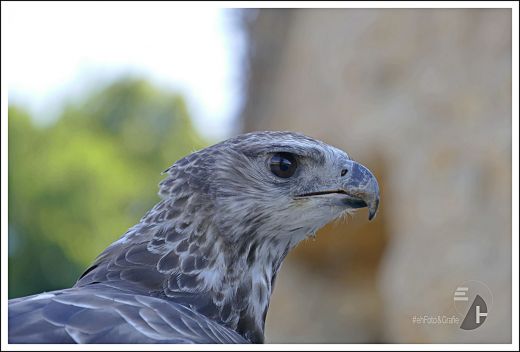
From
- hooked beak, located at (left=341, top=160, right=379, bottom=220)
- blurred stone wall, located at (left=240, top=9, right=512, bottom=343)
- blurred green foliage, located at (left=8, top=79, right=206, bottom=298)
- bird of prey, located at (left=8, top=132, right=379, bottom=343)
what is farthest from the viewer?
blurred green foliage, located at (left=8, top=79, right=206, bottom=298)

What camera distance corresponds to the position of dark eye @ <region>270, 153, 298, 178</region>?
3.13m

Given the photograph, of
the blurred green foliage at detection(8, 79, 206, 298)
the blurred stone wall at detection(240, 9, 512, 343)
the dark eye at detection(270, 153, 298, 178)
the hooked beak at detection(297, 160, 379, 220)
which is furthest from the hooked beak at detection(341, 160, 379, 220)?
the blurred green foliage at detection(8, 79, 206, 298)

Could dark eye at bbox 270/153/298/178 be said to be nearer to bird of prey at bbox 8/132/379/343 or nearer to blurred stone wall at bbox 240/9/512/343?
bird of prey at bbox 8/132/379/343

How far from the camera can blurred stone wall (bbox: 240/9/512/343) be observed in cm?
900

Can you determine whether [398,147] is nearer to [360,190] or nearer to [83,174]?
[83,174]

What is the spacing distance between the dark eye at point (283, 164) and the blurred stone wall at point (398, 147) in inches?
206

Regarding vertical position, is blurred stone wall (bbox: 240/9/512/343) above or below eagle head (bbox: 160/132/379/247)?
below

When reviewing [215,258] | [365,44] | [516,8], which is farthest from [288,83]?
[215,258]

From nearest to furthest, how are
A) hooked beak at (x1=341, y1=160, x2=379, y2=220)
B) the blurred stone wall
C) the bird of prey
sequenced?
the bird of prey < hooked beak at (x1=341, y1=160, x2=379, y2=220) < the blurred stone wall

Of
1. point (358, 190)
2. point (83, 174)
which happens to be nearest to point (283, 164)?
point (358, 190)

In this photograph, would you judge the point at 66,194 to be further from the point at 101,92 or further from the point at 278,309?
the point at 101,92

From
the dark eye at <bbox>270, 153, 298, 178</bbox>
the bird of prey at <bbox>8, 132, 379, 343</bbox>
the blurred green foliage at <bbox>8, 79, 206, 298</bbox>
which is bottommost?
the blurred green foliage at <bbox>8, 79, 206, 298</bbox>

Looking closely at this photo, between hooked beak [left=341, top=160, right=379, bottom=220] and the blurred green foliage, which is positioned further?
the blurred green foliage

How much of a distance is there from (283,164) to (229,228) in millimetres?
315
